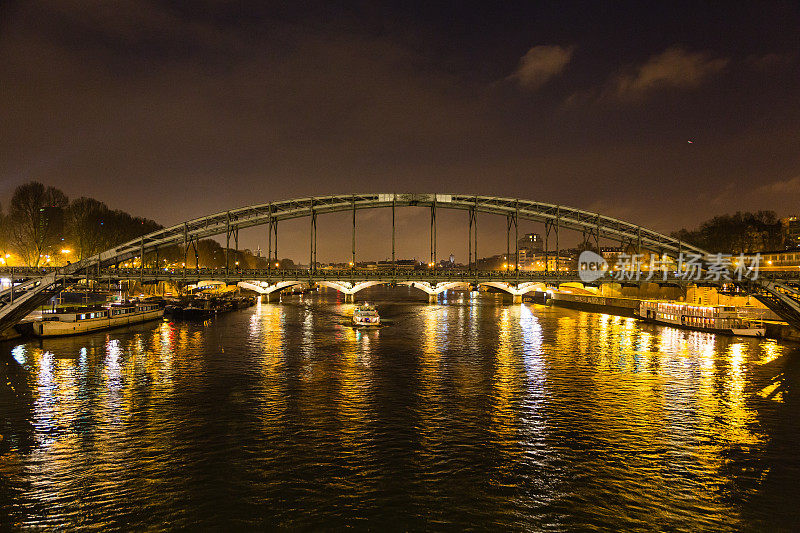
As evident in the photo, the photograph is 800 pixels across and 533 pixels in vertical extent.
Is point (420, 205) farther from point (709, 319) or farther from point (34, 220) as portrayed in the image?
point (34, 220)

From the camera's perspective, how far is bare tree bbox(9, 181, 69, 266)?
3524 inches

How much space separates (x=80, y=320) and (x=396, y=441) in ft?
172

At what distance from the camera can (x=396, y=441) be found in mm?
23266

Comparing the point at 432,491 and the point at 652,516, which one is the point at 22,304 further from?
the point at 652,516

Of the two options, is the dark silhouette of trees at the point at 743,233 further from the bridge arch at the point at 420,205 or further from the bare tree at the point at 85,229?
the bare tree at the point at 85,229

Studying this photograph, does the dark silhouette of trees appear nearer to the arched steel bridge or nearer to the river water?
the arched steel bridge

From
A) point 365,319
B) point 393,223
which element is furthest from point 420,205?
point 365,319

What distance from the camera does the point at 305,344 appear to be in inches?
2181

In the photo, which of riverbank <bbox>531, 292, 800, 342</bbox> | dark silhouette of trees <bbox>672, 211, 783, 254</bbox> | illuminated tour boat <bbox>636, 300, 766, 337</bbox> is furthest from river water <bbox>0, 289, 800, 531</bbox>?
dark silhouette of trees <bbox>672, 211, 783, 254</bbox>

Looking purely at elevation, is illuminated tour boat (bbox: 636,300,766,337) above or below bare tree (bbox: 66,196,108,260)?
below

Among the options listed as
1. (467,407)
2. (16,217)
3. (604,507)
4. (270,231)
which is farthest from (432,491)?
(16,217)

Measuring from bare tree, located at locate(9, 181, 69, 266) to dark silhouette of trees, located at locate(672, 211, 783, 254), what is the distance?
129504 millimetres

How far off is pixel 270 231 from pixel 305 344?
147 feet

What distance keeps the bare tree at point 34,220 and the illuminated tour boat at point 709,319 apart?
10545 centimetres
